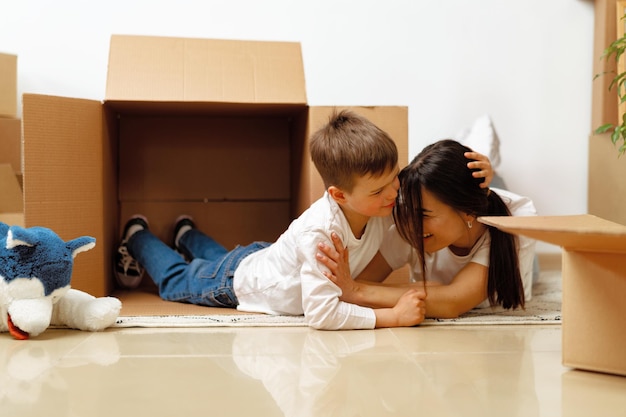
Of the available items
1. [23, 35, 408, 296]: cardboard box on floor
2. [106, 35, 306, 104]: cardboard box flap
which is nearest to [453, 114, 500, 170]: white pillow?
[23, 35, 408, 296]: cardboard box on floor

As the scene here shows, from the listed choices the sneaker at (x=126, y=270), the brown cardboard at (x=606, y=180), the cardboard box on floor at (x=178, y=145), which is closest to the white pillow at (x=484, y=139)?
the brown cardboard at (x=606, y=180)

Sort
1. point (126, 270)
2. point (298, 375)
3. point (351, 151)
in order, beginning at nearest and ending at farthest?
point (298, 375)
point (351, 151)
point (126, 270)

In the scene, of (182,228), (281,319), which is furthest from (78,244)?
(182,228)

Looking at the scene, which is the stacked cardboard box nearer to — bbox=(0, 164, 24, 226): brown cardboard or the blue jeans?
bbox=(0, 164, 24, 226): brown cardboard

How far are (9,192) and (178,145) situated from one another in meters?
0.45

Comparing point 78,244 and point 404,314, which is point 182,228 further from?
point 404,314

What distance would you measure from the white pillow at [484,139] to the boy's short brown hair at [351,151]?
2.56 feet

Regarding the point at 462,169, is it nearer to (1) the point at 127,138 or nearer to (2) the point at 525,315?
(2) the point at 525,315

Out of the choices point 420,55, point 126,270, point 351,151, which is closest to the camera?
point 351,151

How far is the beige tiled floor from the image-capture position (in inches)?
30.4

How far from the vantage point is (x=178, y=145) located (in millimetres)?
1875

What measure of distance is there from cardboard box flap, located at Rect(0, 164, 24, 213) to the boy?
1.86 feet

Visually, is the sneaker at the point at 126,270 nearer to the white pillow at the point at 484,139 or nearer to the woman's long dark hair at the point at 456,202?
the woman's long dark hair at the point at 456,202

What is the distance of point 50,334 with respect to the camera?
3.74 ft
